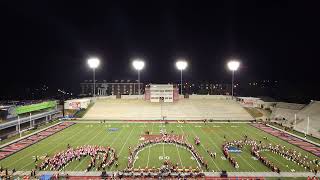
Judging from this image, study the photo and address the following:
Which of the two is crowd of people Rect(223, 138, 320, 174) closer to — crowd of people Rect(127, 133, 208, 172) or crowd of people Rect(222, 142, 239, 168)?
crowd of people Rect(222, 142, 239, 168)

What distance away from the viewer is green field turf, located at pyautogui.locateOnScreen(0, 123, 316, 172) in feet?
84.1

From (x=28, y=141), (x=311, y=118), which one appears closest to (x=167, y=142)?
(x=28, y=141)

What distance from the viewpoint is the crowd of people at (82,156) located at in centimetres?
2464

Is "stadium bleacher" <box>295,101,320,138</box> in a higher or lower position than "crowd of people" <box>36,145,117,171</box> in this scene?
higher

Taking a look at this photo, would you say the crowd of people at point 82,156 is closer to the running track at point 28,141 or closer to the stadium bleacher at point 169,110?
the running track at point 28,141

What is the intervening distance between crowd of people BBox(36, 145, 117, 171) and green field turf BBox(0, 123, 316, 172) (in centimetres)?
69

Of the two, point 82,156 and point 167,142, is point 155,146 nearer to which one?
point 167,142

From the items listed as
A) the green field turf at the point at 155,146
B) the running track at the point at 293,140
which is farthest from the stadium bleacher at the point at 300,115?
the green field turf at the point at 155,146

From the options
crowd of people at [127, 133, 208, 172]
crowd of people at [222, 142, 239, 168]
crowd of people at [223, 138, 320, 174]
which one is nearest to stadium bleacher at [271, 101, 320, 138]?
crowd of people at [223, 138, 320, 174]

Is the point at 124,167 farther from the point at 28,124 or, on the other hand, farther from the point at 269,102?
the point at 269,102

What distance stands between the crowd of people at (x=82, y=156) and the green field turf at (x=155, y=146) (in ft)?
2.25

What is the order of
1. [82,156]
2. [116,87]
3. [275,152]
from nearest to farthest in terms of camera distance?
[82,156], [275,152], [116,87]

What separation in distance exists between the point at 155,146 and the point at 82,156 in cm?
822

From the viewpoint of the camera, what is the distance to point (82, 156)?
27891 mm
